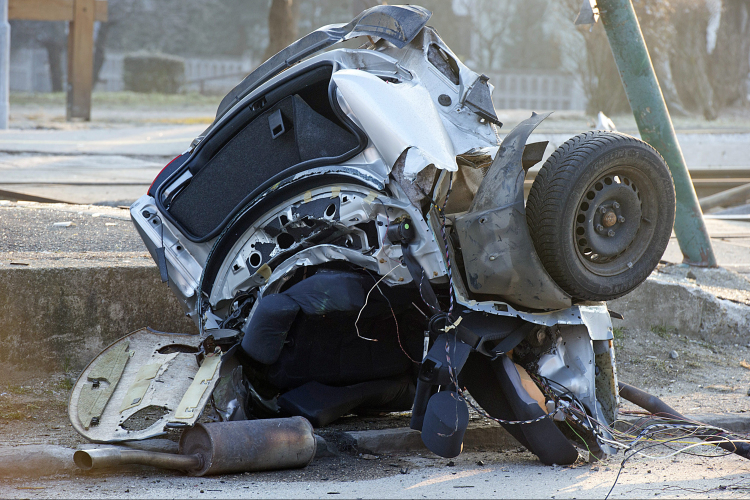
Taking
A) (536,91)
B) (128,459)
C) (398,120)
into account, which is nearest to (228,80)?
(536,91)

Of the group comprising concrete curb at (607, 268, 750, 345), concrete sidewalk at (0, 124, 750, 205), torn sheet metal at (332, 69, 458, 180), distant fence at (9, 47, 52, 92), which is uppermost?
distant fence at (9, 47, 52, 92)

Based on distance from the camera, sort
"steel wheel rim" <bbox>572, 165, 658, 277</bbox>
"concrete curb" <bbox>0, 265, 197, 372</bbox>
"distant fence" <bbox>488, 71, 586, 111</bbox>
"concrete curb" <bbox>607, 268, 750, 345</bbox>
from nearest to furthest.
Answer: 1. "steel wheel rim" <bbox>572, 165, 658, 277</bbox>
2. "concrete curb" <bbox>0, 265, 197, 372</bbox>
3. "concrete curb" <bbox>607, 268, 750, 345</bbox>
4. "distant fence" <bbox>488, 71, 586, 111</bbox>

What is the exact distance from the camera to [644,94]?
262 inches

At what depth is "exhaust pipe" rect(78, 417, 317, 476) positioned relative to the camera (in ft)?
10.5

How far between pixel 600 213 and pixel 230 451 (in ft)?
6.46

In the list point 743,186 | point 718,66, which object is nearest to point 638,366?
point 743,186

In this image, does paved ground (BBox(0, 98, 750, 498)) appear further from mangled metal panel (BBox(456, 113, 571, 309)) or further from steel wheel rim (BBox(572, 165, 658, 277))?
steel wheel rim (BBox(572, 165, 658, 277))

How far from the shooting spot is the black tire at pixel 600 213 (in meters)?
3.39

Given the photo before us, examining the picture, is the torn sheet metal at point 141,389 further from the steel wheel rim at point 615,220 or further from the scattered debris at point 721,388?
the scattered debris at point 721,388

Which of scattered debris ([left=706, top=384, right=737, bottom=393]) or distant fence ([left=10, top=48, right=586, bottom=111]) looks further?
distant fence ([left=10, top=48, right=586, bottom=111])

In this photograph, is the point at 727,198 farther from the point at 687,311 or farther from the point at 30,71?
the point at 30,71

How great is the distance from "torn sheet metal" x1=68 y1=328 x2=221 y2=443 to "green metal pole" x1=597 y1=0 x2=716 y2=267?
14.3 ft

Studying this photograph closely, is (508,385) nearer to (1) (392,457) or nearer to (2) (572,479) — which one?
(2) (572,479)

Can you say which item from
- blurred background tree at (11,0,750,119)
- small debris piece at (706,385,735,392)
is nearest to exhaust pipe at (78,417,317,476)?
small debris piece at (706,385,735,392)
